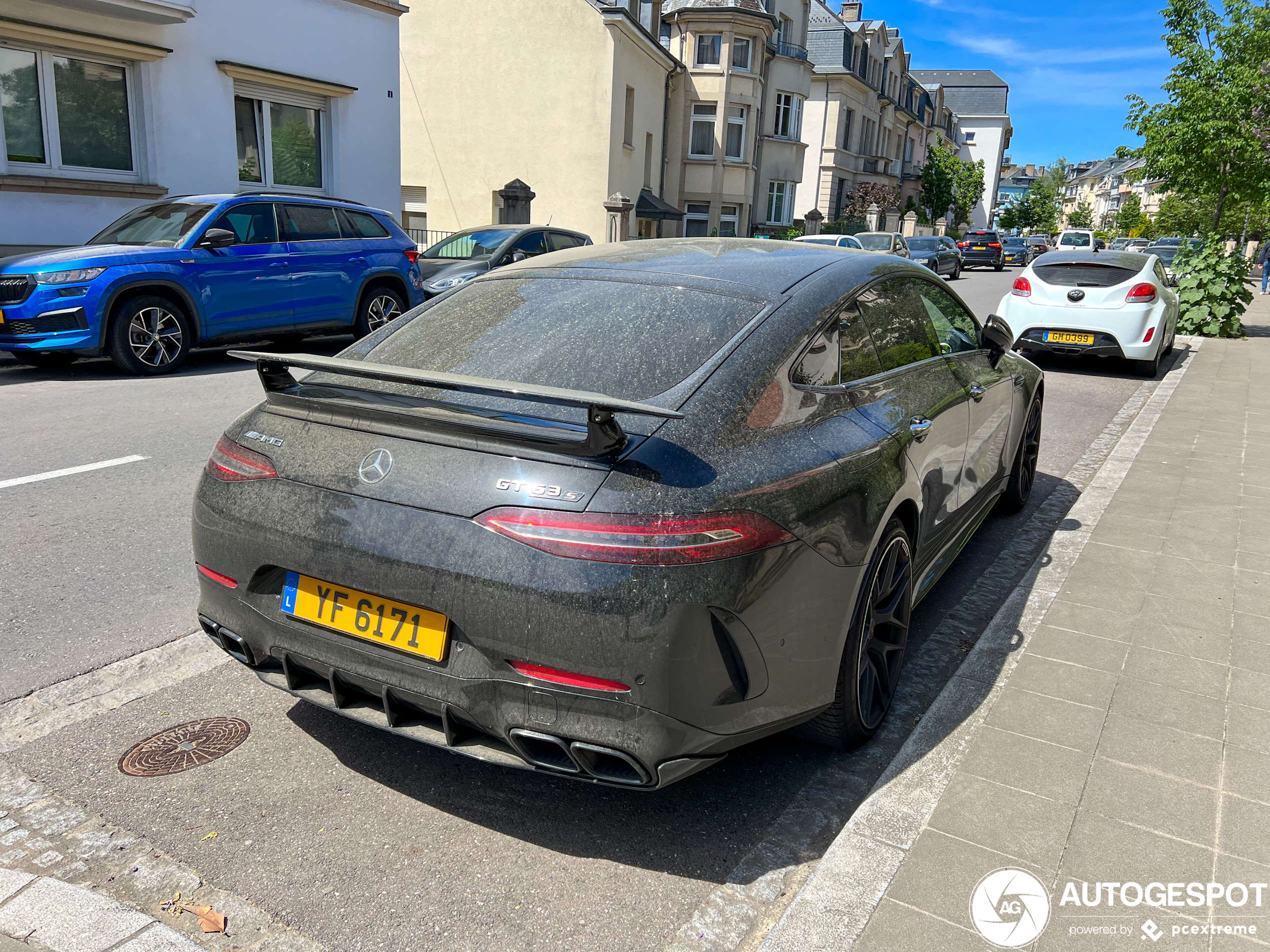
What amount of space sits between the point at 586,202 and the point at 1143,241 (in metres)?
39.1

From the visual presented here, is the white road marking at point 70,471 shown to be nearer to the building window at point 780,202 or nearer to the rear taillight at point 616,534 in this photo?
the rear taillight at point 616,534

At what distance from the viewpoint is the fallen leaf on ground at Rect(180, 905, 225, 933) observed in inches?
93.2

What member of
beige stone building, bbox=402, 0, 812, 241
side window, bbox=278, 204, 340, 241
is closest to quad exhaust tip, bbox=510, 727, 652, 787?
side window, bbox=278, 204, 340, 241

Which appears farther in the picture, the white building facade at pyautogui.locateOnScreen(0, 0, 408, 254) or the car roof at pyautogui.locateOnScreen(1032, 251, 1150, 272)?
the white building facade at pyautogui.locateOnScreen(0, 0, 408, 254)

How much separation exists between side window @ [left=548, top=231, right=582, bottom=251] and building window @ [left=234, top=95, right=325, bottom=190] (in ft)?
17.0

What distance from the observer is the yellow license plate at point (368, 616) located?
2.54m

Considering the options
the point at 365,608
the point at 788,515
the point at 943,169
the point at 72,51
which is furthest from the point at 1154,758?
the point at 943,169

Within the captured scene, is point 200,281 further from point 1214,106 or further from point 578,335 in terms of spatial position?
point 1214,106

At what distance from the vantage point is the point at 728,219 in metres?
40.8

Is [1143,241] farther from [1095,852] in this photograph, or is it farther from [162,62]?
[1095,852]

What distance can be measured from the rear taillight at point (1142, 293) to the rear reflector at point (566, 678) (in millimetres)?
11585

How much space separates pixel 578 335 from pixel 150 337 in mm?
8388

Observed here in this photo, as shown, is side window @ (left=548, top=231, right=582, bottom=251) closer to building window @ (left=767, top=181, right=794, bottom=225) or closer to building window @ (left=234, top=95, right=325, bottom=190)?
building window @ (left=234, top=95, right=325, bottom=190)

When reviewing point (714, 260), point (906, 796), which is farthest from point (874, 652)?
point (714, 260)
